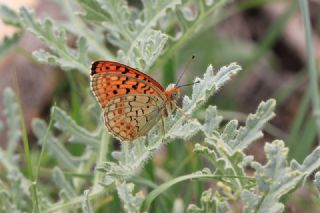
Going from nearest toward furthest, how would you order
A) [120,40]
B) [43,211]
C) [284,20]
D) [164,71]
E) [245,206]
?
1. [245,206]
2. [43,211]
3. [120,40]
4. [164,71]
5. [284,20]

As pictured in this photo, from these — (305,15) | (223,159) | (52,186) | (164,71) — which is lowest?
(52,186)

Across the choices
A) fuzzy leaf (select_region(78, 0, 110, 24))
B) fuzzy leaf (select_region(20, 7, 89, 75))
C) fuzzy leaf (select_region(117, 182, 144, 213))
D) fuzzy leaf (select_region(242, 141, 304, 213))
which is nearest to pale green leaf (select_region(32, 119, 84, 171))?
fuzzy leaf (select_region(20, 7, 89, 75))

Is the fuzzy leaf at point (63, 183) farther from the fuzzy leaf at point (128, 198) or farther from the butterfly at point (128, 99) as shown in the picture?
the fuzzy leaf at point (128, 198)

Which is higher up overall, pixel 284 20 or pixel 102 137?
pixel 284 20

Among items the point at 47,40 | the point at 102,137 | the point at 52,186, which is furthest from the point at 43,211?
the point at 52,186

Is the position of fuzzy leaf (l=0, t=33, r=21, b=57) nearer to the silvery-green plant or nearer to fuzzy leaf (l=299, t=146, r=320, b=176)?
the silvery-green plant

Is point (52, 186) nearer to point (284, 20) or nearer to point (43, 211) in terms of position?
point (43, 211)

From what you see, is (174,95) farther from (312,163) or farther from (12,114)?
(12,114)
